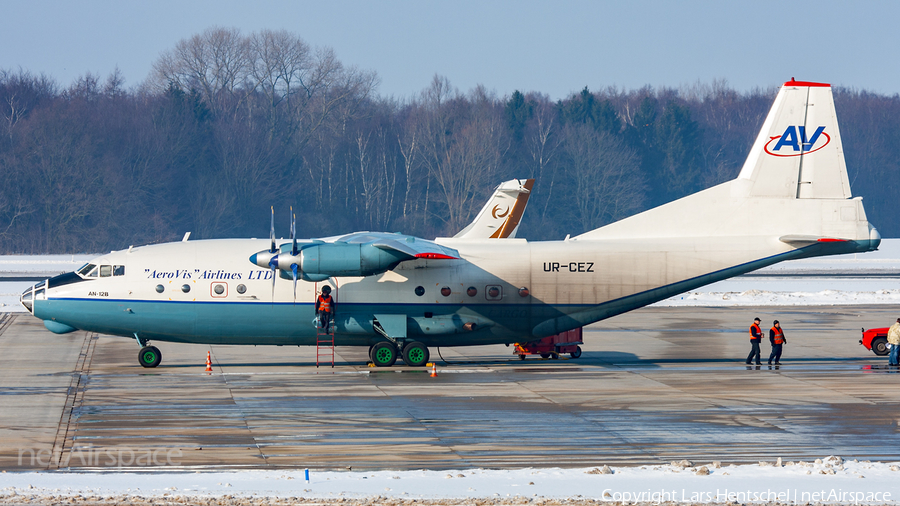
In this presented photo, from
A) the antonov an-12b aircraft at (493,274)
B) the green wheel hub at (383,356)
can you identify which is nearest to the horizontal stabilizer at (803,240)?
the antonov an-12b aircraft at (493,274)

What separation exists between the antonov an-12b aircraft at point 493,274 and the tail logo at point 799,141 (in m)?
0.04

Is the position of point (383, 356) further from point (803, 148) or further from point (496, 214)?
point (496, 214)

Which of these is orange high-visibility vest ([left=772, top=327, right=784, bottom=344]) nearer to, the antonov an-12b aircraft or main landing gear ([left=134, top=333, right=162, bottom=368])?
the antonov an-12b aircraft

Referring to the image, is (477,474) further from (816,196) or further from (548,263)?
(816,196)

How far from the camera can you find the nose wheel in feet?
81.6

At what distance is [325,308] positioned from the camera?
24047 mm

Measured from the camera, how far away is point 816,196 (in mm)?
25453

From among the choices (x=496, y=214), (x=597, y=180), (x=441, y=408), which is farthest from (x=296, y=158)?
(x=441, y=408)

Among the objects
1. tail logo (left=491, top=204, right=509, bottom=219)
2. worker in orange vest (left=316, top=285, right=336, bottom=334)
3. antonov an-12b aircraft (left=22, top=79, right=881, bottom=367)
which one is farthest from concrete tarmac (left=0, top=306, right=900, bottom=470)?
tail logo (left=491, top=204, right=509, bottom=219)

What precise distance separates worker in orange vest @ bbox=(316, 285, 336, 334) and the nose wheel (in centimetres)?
485

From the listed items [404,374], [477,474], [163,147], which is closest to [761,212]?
[404,374]

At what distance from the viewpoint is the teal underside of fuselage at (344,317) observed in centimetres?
2428

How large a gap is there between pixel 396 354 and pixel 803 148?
42.6 feet

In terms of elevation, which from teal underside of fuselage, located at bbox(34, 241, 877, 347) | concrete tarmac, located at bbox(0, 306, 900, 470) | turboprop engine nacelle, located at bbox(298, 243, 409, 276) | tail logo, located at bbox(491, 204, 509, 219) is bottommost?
concrete tarmac, located at bbox(0, 306, 900, 470)
